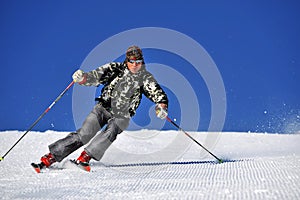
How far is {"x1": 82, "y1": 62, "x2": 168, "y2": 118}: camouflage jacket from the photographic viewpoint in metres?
4.71

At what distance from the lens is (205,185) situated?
3.01m

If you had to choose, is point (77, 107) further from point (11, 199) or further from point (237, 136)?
point (237, 136)

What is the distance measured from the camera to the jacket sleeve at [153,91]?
15.4ft

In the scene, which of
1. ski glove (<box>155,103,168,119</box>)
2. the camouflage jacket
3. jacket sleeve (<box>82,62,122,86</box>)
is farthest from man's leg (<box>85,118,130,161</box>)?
jacket sleeve (<box>82,62,122,86</box>)

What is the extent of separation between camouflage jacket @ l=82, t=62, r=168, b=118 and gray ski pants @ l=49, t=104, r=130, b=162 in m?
0.11

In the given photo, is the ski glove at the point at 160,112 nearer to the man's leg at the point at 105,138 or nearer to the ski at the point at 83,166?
the man's leg at the point at 105,138

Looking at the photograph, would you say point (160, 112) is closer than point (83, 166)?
No

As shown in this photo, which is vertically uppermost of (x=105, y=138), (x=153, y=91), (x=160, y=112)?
(x=153, y=91)

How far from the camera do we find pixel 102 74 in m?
4.75

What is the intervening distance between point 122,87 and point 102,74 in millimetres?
296

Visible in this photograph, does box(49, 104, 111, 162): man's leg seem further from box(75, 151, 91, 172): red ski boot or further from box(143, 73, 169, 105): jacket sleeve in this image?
box(143, 73, 169, 105): jacket sleeve

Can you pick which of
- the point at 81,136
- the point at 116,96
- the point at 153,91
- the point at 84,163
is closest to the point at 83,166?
the point at 84,163

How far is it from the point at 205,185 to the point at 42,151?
12.9 feet

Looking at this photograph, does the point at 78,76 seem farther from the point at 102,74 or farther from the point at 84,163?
the point at 84,163
